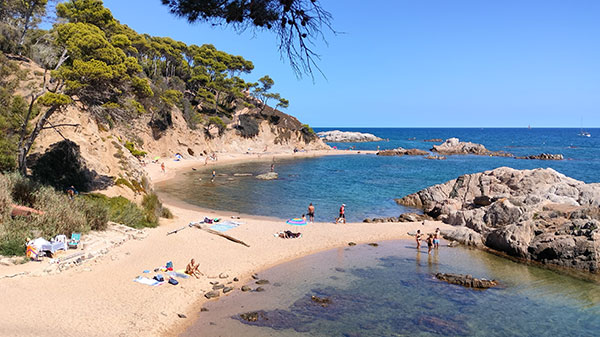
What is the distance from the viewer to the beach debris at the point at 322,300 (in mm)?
13023

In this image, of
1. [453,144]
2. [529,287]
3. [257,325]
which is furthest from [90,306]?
[453,144]

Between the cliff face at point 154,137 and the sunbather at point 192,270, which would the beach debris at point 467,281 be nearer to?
the sunbather at point 192,270

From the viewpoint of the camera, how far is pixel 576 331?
11.8 metres

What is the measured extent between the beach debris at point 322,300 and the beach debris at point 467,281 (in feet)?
18.5

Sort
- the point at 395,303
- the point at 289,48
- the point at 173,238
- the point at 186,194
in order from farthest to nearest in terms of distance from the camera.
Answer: the point at 186,194 → the point at 173,238 → the point at 395,303 → the point at 289,48

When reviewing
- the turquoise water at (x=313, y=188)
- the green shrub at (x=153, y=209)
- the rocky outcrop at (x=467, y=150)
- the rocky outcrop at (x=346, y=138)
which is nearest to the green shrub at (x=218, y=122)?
the turquoise water at (x=313, y=188)

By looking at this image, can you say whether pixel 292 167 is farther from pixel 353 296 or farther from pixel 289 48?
pixel 289 48

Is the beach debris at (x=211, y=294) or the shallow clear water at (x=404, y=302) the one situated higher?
the beach debris at (x=211, y=294)

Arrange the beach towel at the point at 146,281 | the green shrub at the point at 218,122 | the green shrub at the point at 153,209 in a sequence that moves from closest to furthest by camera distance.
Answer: the beach towel at the point at 146,281 < the green shrub at the point at 153,209 < the green shrub at the point at 218,122

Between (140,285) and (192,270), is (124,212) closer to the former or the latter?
(192,270)

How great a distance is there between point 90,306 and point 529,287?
53.4 ft

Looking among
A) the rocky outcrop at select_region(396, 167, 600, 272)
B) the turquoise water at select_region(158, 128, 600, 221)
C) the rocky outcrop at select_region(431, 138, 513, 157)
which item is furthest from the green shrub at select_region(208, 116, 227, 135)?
the rocky outcrop at select_region(431, 138, 513, 157)

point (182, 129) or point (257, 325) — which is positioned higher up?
point (182, 129)

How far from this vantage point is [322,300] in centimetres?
1330
